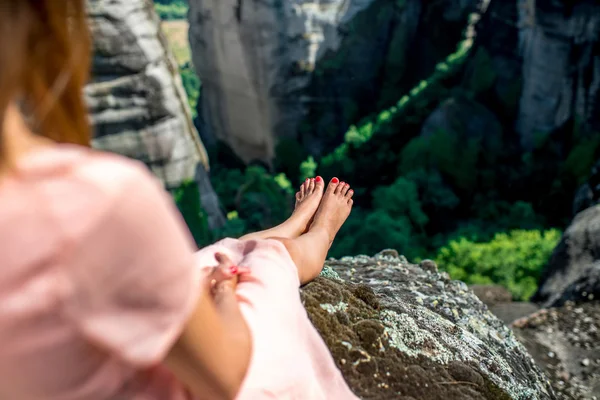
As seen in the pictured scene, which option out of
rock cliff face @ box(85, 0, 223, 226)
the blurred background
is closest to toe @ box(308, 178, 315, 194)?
the blurred background

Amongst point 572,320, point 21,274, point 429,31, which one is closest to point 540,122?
point 429,31

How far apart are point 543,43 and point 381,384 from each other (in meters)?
11.6

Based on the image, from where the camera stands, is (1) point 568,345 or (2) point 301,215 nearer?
(2) point 301,215

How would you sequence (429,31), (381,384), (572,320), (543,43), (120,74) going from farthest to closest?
(429,31) < (543,43) < (120,74) < (572,320) < (381,384)

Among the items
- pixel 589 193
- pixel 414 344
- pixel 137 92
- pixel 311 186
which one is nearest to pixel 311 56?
pixel 137 92

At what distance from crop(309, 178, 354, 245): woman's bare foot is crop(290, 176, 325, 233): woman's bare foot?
0.02 meters

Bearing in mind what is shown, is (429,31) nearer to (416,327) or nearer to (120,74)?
(120,74)

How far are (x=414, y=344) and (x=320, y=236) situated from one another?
0.43m

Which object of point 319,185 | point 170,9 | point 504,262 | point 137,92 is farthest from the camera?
point 170,9

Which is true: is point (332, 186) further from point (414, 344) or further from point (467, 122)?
point (467, 122)

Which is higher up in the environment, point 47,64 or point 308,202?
point 47,64

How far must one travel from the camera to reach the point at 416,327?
72.7 inches

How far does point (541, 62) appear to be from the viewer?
11.9m

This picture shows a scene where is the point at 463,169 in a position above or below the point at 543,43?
below
